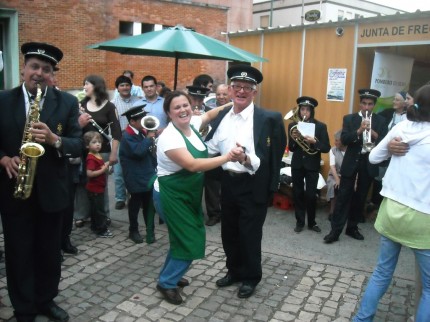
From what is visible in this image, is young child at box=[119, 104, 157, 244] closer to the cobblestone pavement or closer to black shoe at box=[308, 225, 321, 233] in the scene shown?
the cobblestone pavement

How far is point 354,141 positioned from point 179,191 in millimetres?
2663

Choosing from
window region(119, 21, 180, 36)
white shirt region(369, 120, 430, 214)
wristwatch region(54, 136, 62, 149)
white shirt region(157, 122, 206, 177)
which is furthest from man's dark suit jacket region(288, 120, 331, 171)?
window region(119, 21, 180, 36)

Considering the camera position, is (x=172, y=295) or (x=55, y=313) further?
(x=172, y=295)

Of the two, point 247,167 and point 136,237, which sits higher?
point 247,167

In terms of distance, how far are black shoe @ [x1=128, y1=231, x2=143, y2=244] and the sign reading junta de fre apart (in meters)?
4.37

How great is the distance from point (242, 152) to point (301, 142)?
8.63 feet

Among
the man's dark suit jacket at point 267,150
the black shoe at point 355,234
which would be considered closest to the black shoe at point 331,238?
the black shoe at point 355,234

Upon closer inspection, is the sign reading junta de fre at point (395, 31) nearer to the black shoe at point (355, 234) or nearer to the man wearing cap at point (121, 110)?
the black shoe at point (355, 234)

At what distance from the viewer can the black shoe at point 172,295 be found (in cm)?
381

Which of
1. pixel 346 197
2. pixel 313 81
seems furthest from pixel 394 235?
pixel 313 81

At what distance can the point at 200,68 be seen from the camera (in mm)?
22797

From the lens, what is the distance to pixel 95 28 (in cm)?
1872

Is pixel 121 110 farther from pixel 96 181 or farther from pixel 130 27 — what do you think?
pixel 130 27

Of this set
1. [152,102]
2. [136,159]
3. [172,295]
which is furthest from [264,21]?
[172,295]
